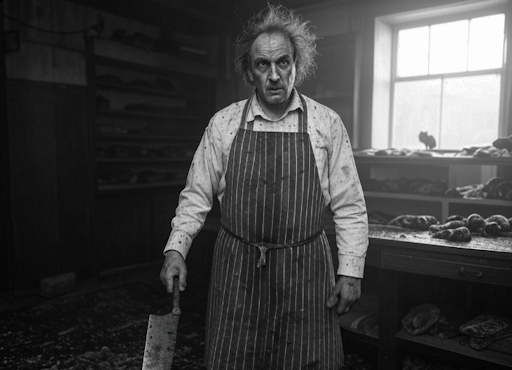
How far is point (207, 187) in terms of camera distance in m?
1.83

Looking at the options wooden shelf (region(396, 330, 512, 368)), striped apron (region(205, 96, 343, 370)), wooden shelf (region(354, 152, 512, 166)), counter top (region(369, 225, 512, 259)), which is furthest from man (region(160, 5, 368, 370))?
wooden shelf (region(354, 152, 512, 166))

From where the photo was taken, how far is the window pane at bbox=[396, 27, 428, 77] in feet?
15.4

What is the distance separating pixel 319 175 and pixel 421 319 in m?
1.42

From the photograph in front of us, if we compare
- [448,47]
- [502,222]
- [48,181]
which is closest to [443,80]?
[448,47]

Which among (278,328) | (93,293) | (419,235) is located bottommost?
(93,293)

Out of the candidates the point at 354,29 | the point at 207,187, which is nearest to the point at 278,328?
the point at 207,187

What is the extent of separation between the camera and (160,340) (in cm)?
157

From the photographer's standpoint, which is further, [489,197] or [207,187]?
[489,197]

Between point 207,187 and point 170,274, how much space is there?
0.37 meters

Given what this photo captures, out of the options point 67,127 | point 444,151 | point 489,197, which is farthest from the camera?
point 67,127

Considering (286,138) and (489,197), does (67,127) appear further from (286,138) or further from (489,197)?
(489,197)

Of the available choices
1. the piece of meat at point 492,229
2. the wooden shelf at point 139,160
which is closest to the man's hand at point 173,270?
the piece of meat at point 492,229

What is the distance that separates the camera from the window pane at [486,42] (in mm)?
4230

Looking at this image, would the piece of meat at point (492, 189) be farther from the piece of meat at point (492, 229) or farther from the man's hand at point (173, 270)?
the man's hand at point (173, 270)
